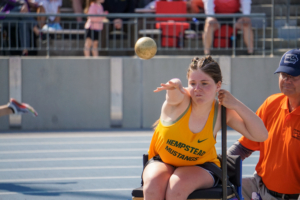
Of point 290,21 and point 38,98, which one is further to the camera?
point 290,21

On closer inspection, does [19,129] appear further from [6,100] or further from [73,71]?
[73,71]

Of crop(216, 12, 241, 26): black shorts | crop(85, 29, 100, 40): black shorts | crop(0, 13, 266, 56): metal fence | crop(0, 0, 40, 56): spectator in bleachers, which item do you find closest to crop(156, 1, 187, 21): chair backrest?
crop(0, 13, 266, 56): metal fence

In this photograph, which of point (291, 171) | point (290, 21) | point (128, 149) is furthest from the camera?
point (290, 21)

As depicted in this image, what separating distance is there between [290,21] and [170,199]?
9.44 metres

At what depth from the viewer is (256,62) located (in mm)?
9977

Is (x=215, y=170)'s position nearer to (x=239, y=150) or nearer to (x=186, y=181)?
(x=186, y=181)

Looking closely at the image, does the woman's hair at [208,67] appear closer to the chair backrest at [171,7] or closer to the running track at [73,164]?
the running track at [73,164]

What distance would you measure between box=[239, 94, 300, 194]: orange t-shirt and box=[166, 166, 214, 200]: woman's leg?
56cm

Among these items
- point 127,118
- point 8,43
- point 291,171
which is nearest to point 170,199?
point 291,171

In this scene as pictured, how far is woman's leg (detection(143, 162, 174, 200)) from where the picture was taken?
307 centimetres

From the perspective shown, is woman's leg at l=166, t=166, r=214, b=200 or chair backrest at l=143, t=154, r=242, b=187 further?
chair backrest at l=143, t=154, r=242, b=187

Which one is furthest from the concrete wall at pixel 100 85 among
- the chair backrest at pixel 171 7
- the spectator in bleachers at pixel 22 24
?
the chair backrest at pixel 171 7

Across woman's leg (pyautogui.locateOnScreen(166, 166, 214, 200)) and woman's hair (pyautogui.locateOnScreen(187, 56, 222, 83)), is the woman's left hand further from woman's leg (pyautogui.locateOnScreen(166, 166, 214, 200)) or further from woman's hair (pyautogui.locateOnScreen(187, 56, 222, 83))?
woman's leg (pyautogui.locateOnScreen(166, 166, 214, 200))

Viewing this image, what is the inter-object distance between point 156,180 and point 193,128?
0.49 meters
